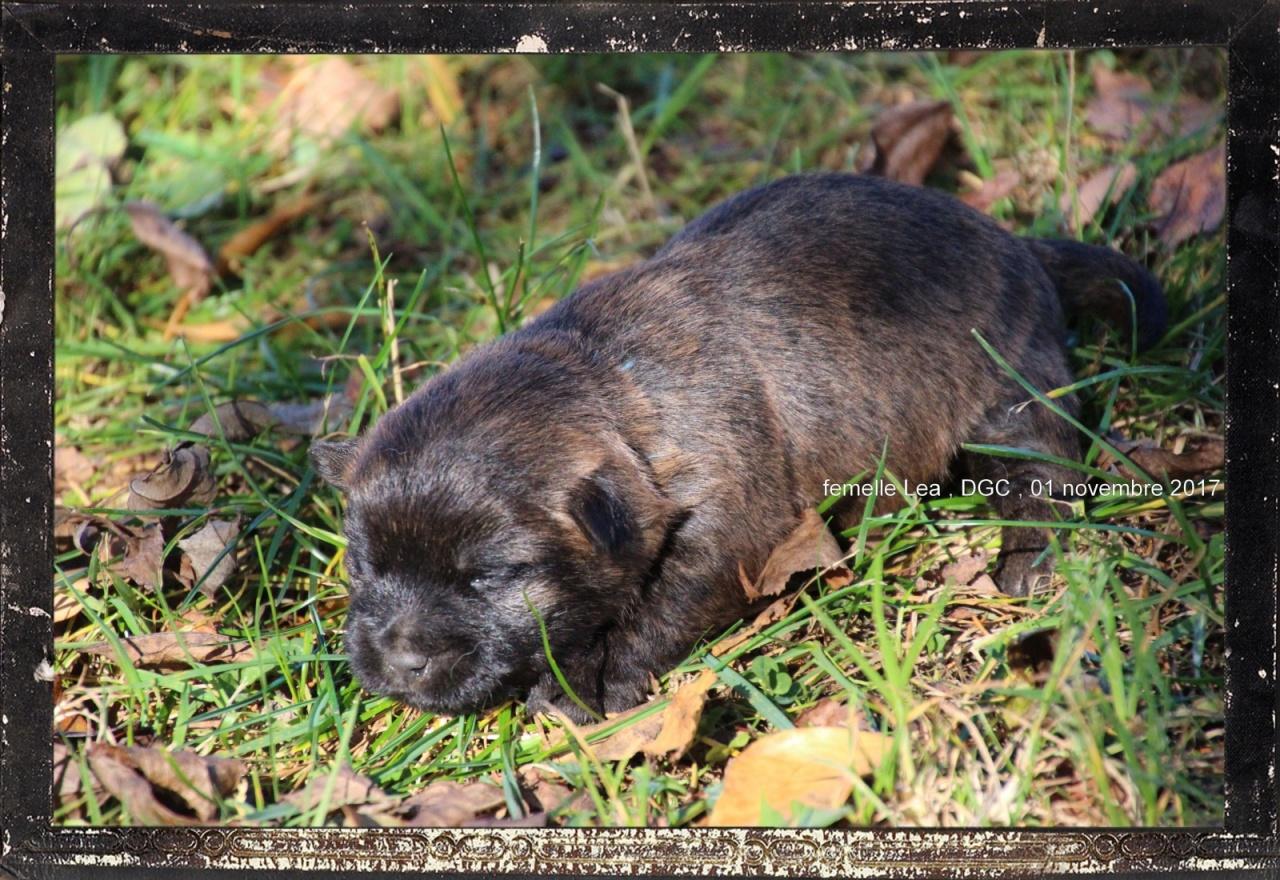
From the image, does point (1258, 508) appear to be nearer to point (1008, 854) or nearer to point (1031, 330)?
point (1008, 854)

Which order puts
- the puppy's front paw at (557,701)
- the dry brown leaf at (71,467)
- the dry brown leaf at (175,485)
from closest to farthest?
1. the puppy's front paw at (557,701)
2. the dry brown leaf at (175,485)
3. the dry brown leaf at (71,467)

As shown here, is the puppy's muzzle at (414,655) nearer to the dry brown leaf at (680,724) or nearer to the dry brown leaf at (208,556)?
the dry brown leaf at (680,724)

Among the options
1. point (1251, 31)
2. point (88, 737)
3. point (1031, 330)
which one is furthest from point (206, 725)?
point (1251, 31)

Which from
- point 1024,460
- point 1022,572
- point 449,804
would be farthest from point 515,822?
point 1024,460

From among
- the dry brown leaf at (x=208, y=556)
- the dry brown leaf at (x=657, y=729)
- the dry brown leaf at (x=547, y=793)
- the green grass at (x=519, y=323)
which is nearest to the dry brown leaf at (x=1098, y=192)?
the green grass at (x=519, y=323)

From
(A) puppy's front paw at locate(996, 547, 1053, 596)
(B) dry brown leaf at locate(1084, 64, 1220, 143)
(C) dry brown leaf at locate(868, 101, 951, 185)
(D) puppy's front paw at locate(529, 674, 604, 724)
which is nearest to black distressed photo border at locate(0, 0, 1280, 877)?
(D) puppy's front paw at locate(529, 674, 604, 724)

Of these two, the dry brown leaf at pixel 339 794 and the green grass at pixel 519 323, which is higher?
the green grass at pixel 519 323
